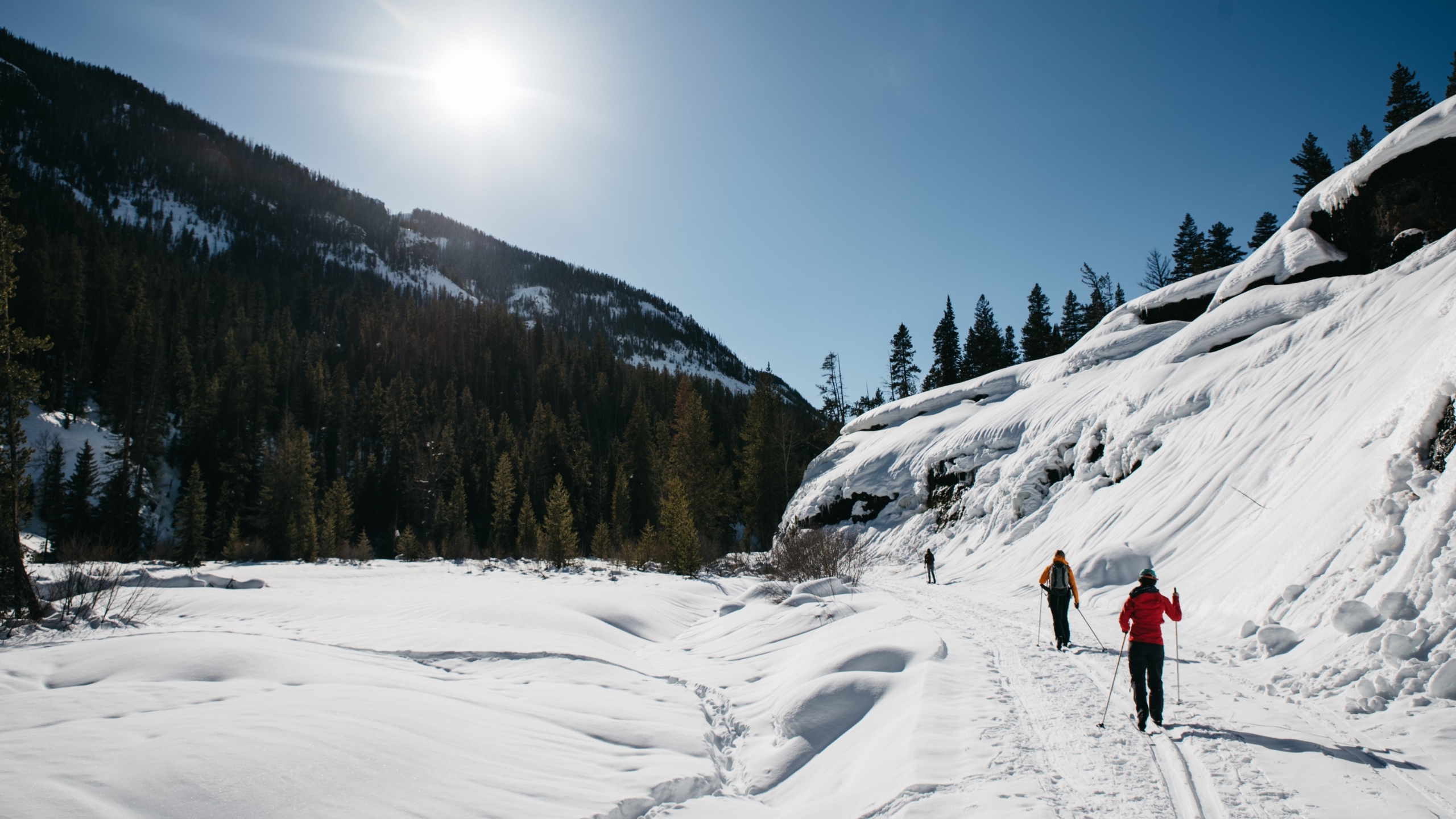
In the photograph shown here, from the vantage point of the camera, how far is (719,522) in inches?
1845

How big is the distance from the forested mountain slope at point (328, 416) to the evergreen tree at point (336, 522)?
224mm

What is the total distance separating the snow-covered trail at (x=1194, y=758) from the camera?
4133 mm

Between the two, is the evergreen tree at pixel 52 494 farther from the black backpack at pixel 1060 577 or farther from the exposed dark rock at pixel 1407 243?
the exposed dark rock at pixel 1407 243

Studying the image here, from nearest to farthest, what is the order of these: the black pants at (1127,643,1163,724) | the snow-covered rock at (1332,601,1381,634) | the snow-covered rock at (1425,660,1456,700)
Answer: the snow-covered rock at (1425,660,1456,700), the black pants at (1127,643,1163,724), the snow-covered rock at (1332,601,1381,634)

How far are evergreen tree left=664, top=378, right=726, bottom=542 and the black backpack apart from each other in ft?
108

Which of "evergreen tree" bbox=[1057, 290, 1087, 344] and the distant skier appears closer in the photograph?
the distant skier

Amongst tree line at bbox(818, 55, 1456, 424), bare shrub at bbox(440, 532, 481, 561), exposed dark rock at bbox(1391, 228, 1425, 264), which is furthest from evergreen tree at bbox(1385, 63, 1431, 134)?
bare shrub at bbox(440, 532, 481, 561)

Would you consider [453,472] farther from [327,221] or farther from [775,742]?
[327,221]

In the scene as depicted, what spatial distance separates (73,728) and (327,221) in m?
197

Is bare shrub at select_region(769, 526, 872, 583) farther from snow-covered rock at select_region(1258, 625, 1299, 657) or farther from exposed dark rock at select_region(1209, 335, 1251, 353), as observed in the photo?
exposed dark rock at select_region(1209, 335, 1251, 353)

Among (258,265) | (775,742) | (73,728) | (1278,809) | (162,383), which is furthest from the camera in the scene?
(258,265)

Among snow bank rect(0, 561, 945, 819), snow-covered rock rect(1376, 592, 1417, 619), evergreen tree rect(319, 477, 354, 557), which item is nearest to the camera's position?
snow bank rect(0, 561, 945, 819)

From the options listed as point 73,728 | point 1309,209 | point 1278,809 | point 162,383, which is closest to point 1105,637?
point 1278,809

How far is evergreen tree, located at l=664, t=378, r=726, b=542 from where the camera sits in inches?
1690
